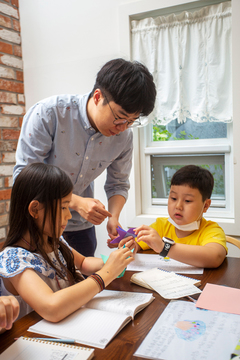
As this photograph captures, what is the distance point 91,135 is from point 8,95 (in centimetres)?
154

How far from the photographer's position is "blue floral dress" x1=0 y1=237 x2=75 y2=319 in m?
0.96

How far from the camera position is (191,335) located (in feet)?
2.53

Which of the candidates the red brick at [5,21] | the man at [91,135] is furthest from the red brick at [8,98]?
the man at [91,135]

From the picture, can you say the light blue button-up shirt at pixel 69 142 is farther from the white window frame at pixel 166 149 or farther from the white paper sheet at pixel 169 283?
the white window frame at pixel 166 149

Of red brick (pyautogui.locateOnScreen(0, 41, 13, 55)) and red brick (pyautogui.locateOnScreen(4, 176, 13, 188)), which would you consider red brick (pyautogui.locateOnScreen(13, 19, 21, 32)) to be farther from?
red brick (pyautogui.locateOnScreen(4, 176, 13, 188))

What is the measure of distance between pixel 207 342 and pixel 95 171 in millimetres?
1051

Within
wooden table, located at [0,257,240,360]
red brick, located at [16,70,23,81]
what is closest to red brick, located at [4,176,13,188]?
red brick, located at [16,70,23,81]

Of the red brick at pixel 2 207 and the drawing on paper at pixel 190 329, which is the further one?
the red brick at pixel 2 207

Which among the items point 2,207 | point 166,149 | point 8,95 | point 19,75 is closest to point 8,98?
point 8,95

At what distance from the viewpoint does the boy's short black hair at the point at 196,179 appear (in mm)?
1629

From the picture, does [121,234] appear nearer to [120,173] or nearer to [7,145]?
[120,173]

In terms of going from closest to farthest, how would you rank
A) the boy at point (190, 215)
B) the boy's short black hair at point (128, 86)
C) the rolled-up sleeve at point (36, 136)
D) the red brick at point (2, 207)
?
1. the boy's short black hair at point (128, 86)
2. the rolled-up sleeve at point (36, 136)
3. the boy at point (190, 215)
4. the red brick at point (2, 207)

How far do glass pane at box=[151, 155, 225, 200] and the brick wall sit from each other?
4.05ft

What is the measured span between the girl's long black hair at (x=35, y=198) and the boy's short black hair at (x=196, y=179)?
73 centimetres
